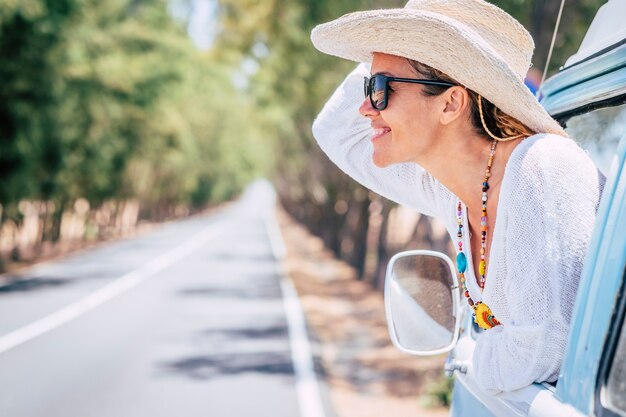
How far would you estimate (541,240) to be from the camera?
163 cm

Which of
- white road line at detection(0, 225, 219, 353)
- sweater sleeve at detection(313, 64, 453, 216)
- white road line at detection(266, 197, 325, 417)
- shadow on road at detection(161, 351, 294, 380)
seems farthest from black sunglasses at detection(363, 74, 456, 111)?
white road line at detection(0, 225, 219, 353)

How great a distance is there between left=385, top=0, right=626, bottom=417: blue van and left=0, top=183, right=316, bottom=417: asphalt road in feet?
18.1

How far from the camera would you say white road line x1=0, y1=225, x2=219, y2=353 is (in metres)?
11.3

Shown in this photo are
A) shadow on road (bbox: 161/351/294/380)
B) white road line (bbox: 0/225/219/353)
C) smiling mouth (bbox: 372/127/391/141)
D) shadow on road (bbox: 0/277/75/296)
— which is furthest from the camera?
shadow on road (bbox: 0/277/75/296)

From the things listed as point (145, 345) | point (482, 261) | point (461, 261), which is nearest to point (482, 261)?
point (482, 261)

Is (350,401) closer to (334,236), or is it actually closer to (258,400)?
(258,400)

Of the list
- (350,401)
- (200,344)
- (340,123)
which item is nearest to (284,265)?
(200,344)

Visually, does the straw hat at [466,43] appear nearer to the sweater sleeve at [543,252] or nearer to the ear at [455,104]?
the ear at [455,104]

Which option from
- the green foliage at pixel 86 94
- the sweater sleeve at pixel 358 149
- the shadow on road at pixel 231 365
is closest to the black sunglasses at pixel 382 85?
the sweater sleeve at pixel 358 149

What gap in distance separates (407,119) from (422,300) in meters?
0.61

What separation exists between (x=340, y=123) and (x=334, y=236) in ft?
93.4

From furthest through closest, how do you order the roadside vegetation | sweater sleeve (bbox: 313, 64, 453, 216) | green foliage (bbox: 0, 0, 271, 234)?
1. green foliage (bbox: 0, 0, 271, 234)
2. the roadside vegetation
3. sweater sleeve (bbox: 313, 64, 453, 216)

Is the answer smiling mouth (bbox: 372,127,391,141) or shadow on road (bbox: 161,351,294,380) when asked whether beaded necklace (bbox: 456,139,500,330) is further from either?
shadow on road (bbox: 161,351,294,380)

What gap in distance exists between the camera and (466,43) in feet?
6.23
